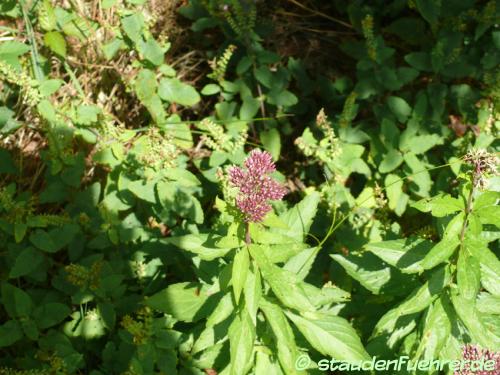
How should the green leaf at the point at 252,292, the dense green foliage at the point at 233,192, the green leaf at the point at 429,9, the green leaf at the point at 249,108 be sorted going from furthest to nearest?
the green leaf at the point at 249,108, the green leaf at the point at 429,9, the dense green foliage at the point at 233,192, the green leaf at the point at 252,292

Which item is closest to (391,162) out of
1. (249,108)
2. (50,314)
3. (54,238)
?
(249,108)

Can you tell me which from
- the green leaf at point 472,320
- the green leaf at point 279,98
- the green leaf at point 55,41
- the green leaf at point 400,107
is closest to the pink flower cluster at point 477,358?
the green leaf at point 472,320

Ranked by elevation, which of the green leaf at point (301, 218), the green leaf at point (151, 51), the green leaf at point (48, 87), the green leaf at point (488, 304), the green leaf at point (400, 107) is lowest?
the green leaf at point (488, 304)

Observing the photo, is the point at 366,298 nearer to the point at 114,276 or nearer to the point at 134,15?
the point at 114,276

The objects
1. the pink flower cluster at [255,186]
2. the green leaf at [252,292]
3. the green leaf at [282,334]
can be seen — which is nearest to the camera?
the pink flower cluster at [255,186]

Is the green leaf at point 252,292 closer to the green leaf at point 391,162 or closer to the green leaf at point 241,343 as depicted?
the green leaf at point 241,343

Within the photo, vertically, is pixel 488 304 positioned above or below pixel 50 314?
above

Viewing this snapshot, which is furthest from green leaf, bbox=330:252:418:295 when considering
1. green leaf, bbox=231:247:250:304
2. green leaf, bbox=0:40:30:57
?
green leaf, bbox=0:40:30:57

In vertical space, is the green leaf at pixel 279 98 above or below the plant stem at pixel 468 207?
below

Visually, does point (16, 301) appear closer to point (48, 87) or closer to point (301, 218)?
point (48, 87)
